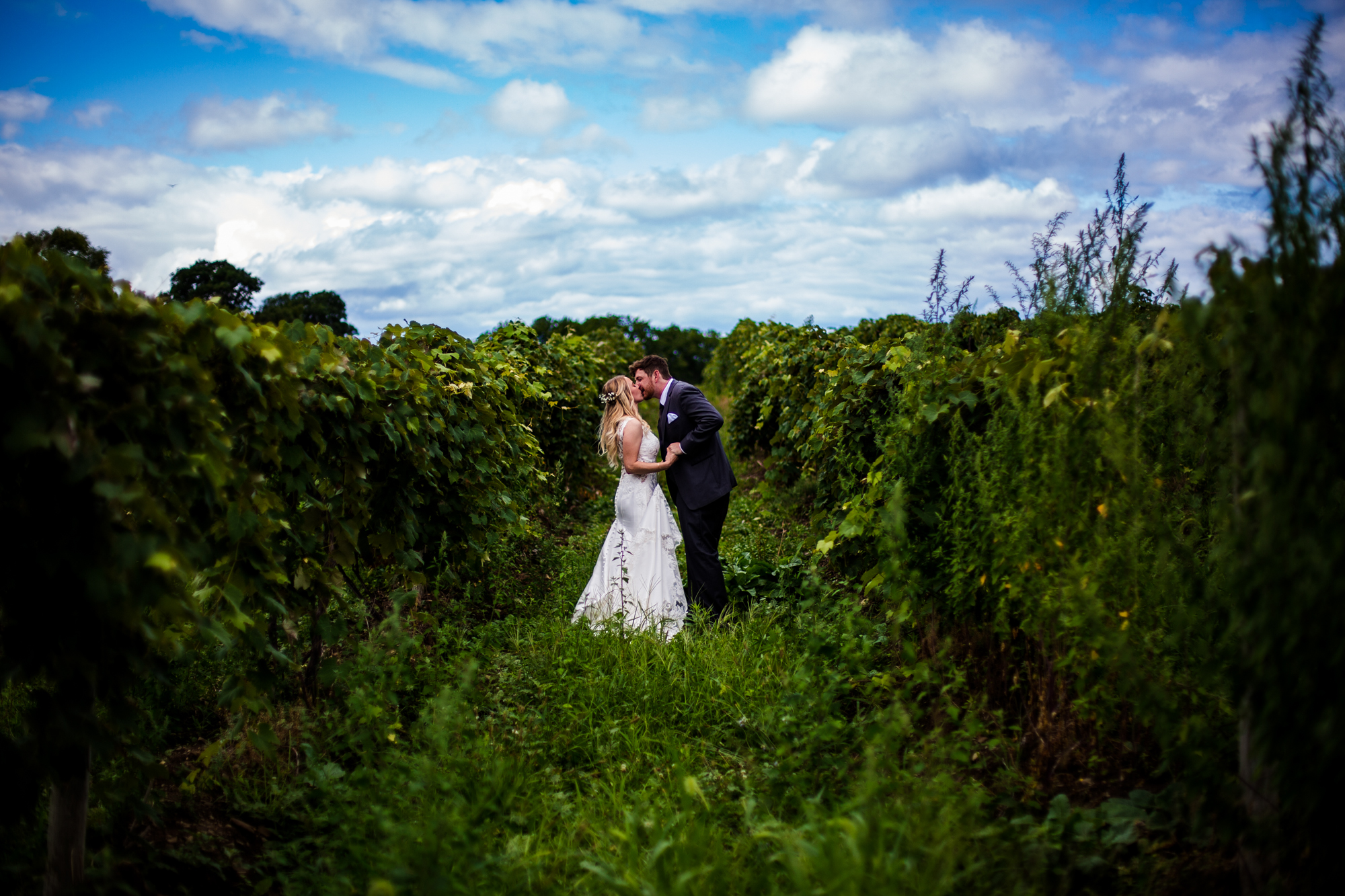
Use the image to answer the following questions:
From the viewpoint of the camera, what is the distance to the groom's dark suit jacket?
5879 millimetres

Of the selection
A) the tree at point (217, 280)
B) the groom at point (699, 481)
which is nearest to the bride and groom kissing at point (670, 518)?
the groom at point (699, 481)

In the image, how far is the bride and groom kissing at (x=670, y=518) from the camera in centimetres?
582

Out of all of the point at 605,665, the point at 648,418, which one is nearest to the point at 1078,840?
the point at 605,665

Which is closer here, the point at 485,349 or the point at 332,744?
the point at 332,744

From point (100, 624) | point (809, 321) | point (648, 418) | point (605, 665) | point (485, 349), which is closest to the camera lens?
point (100, 624)

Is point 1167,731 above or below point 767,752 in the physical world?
above

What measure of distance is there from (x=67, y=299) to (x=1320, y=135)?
3.40m

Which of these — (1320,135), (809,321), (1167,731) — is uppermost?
(809,321)

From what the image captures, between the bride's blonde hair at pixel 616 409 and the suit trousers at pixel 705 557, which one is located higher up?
the bride's blonde hair at pixel 616 409

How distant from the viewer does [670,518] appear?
6168 millimetres

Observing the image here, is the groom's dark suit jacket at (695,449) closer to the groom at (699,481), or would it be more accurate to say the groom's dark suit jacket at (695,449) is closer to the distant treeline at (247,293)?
the groom at (699,481)

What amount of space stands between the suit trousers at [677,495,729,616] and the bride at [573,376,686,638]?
0.16 meters

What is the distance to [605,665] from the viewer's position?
173 inches

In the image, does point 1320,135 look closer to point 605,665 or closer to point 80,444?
point 80,444
